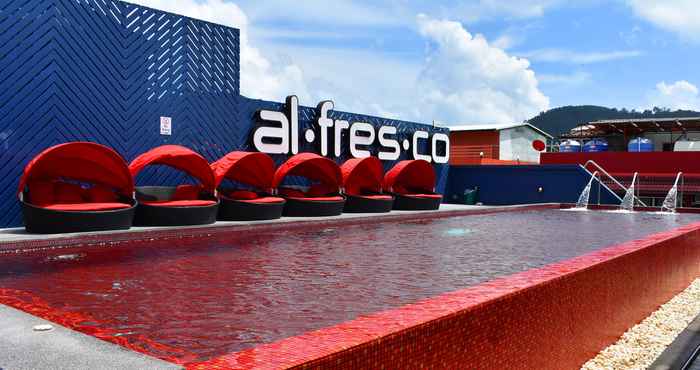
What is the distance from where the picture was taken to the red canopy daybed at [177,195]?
452 inches

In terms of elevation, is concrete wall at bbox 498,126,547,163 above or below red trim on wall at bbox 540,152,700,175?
above

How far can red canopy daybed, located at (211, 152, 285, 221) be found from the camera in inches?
516

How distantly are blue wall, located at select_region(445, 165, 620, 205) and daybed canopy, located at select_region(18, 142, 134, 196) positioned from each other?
16828 millimetres

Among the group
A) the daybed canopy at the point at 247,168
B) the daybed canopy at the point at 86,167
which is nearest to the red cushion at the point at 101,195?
the daybed canopy at the point at 86,167

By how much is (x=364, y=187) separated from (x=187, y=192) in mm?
7005

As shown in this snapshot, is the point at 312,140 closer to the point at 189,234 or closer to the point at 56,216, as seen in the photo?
the point at 189,234

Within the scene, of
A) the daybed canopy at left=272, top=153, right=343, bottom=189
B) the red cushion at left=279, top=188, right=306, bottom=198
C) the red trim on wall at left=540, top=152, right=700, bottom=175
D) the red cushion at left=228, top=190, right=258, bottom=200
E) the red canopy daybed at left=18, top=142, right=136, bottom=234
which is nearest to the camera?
the red canopy daybed at left=18, top=142, right=136, bottom=234

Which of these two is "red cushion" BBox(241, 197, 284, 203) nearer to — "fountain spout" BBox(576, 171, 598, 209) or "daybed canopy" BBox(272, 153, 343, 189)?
"daybed canopy" BBox(272, 153, 343, 189)

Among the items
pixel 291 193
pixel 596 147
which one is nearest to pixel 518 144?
pixel 596 147

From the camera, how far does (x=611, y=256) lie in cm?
587

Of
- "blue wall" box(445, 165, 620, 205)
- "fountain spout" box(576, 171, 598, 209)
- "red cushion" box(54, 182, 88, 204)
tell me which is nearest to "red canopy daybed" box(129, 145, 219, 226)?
"red cushion" box(54, 182, 88, 204)

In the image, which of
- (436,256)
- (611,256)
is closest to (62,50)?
(436,256)

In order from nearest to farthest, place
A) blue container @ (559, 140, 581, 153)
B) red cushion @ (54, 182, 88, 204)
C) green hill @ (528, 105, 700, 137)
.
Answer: red cushion @ (54, 182, 88, 204)
blue container @ (559, 140, 581, 153)
green hill @ (528, 105, 700, 137)

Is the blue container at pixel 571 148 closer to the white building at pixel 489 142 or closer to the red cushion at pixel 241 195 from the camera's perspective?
the white building at pixel 489 142
